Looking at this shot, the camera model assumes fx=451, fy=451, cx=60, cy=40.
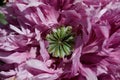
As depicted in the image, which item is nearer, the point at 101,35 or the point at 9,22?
the point at 101,35

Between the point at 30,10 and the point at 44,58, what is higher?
the point at 30,10

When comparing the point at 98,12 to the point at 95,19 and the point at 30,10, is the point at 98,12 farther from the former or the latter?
the point at 30,10

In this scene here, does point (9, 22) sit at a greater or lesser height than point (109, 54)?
greater

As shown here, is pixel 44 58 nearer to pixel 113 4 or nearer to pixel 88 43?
pixel 88 43

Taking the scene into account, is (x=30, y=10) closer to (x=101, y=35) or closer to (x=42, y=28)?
(x=42, y=28)

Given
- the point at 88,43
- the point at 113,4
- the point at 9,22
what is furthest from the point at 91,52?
the point at 9,22

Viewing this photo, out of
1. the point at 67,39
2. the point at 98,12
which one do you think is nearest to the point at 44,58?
the point at 67,39
